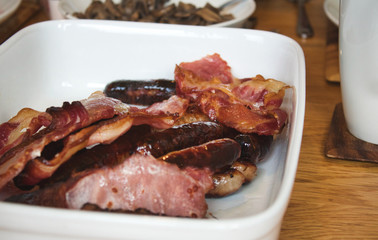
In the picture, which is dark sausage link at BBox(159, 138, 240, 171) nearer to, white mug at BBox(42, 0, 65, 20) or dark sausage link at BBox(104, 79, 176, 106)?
dark sausage link at BBox(104, 79, 176, 106)

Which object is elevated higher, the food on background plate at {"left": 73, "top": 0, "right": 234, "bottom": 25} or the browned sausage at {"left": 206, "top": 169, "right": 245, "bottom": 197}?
the browned sausage at {"left": 206, "top": 169, "right": 245, "bottom": 197}

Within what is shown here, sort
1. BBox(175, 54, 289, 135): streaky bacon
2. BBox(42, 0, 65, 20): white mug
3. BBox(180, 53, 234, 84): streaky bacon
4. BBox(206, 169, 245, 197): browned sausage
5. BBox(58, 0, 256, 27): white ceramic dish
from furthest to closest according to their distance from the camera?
BBox(42, 0, 65, 20): white mug → BBox(58, 0, 256, 27): white ceramic dish → BBox(180, 53, 234, 84): streaky bacon → BBox(175, 54, 289, 135): streaky bacon → BBox(206, 169, 245, 197): browned sausage

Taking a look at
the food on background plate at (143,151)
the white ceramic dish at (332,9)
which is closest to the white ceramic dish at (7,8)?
the food on background plate at (143,151)

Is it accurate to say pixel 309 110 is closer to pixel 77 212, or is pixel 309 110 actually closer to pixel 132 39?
pixel 132 39

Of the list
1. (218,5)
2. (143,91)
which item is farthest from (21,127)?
(218,5)

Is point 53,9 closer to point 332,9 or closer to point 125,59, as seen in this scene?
point 125,59

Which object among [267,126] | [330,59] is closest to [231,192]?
[267,126]

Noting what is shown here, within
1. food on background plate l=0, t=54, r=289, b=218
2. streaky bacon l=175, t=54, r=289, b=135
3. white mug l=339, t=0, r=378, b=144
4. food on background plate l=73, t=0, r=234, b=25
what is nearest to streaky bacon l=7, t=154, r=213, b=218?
food on background plate l=0, t=54, r=289, b=218
